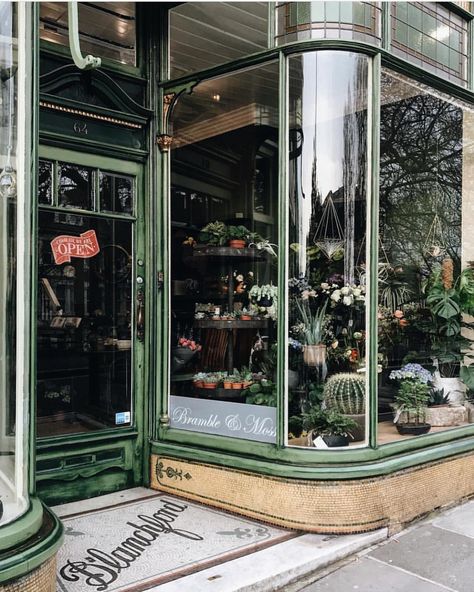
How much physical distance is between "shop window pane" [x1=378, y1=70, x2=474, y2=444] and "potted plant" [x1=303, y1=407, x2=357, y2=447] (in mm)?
392

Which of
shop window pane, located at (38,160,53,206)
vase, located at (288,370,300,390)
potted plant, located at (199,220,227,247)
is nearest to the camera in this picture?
vase, located at (288,370,300,390)

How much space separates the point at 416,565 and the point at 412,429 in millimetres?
1322

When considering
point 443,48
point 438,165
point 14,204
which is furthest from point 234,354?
point 443,48

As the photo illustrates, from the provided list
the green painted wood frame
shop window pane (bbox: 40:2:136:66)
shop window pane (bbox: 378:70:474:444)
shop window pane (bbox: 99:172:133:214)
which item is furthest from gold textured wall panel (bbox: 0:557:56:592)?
shop window pane (bbox: 40:2:136:66)

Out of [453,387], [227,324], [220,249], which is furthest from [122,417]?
[453,387]

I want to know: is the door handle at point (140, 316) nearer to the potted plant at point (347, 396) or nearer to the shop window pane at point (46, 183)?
the shop window pane at point (46, 183)

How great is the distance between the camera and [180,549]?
13.3ft

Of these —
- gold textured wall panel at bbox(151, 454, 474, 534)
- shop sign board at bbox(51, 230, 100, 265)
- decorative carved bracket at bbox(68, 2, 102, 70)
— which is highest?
decorative carved bracket at bbox(68, 2, 102, 70)

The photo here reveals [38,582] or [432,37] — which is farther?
[432,37]

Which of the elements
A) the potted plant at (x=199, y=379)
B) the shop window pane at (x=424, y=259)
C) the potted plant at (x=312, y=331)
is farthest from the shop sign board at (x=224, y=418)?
the shop window pane at (x=424, y=259)

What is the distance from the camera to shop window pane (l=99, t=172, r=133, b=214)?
5109mm

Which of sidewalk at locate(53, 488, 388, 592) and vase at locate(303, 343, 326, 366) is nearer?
sidewalk at locate(53, 488, 388, 592)

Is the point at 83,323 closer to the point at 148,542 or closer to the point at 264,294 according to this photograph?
the point at 264,294

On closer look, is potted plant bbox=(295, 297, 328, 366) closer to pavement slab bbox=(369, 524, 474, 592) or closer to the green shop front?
the green shop front
